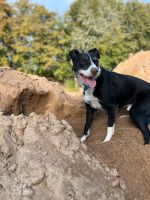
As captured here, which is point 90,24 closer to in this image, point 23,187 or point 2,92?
point 2,92

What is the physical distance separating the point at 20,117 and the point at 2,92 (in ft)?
8.86

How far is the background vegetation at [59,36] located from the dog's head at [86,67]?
27403mm

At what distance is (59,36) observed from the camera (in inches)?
1481

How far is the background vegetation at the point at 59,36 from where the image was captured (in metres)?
36.1

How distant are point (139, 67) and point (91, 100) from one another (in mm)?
5887

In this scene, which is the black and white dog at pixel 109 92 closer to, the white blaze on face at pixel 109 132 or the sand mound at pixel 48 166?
the white blaze on face at pixel 109 132

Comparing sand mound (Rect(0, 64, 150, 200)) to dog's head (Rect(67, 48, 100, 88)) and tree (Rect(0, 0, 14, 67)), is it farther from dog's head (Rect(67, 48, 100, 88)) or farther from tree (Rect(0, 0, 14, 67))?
tree (Rect(0, 0, 14, 67))

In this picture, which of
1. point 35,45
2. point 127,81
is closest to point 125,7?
point 35,45

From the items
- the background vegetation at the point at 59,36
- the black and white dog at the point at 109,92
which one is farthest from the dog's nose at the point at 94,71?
the background vegetation at the point at 59,36

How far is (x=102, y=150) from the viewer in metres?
6.87

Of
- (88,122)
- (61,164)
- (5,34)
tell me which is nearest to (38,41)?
(5,34)

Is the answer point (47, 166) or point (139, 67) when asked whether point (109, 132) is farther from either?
point (139, 67)

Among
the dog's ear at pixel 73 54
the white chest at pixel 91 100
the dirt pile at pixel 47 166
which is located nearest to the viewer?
the dirt pile at pixel 47 166

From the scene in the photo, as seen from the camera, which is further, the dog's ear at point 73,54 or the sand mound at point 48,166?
the dog's ear at point 73,54
